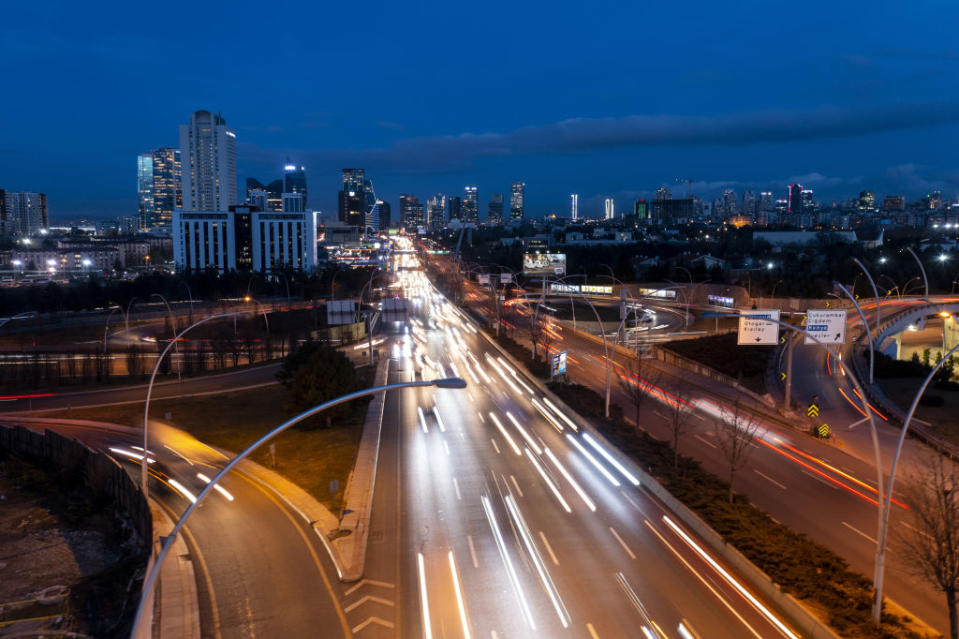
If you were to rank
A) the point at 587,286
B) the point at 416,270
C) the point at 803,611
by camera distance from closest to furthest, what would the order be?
1. the point at 803,611
2. the point at 587,286
3. the point at 416,270

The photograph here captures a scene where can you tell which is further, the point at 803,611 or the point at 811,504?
the point at 811,504

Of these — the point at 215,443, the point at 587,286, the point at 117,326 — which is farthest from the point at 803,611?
the point at 587,286

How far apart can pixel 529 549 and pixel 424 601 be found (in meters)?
4.01

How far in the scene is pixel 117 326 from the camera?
234 ft

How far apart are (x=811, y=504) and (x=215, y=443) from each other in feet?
84.4

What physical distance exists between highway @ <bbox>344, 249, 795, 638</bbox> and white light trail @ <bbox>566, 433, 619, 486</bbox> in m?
0.08

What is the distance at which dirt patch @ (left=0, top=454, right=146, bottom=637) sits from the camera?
1744 centimetres

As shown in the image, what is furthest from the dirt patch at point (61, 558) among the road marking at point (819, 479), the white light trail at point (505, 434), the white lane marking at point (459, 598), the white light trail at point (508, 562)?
the road marking at point (819, 479)

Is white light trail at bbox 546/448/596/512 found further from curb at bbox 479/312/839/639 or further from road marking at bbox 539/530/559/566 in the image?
road marking at bbox 539/530/559/566

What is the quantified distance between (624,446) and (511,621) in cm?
1394

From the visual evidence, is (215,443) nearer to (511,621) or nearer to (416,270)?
(511,621)

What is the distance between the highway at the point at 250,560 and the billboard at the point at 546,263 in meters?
84.1

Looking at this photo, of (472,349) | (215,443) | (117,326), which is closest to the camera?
(215,443)

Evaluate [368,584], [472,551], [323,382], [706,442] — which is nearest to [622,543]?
[472,551]
